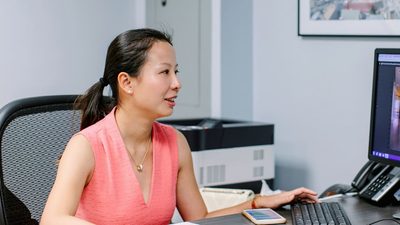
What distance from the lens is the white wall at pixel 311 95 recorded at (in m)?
2.56

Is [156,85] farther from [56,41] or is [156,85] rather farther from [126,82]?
[56,41]

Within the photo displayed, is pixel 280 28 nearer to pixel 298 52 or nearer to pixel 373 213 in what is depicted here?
pixel 298 52

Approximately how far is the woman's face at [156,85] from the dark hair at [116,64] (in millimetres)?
21

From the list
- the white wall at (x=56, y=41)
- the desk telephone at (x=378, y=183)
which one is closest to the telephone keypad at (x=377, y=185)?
the desk telephone at (x=378, y=183)

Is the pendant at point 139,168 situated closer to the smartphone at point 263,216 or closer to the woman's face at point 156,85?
the woman's face at point 156,85

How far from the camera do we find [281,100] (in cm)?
289

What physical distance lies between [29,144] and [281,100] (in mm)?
1379

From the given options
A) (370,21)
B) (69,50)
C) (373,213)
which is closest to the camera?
(373,213)

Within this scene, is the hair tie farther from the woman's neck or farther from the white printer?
the white printer

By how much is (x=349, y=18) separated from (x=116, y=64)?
1108 mm

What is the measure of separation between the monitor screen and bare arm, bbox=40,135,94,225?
0.88 m

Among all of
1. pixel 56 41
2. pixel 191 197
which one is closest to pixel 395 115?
pixel 191 197

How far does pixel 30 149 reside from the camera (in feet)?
5.86

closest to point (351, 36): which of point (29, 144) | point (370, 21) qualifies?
point (370, 21)
